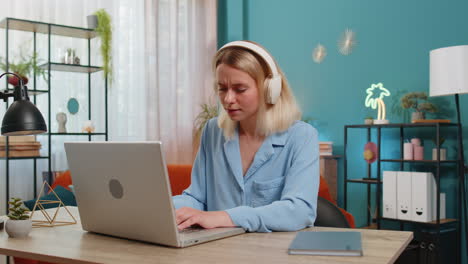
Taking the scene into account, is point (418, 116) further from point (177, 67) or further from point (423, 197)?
point (177, 67)

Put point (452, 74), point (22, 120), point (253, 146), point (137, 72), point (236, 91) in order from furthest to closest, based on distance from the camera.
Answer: point (137, 72), point (452, 74), point (253, 146), point (236, 91), point (22, 120)

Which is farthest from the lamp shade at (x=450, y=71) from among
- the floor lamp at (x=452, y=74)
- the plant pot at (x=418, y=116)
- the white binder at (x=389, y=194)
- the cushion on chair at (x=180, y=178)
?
the cushion on chair at (x=180, y=178)

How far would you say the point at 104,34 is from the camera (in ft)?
13.6

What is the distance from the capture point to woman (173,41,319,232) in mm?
1540

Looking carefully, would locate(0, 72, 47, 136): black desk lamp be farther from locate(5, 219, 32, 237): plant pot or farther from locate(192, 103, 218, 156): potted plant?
locate(192, 103, 218, 156): potted plant

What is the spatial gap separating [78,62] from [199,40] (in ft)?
4.78

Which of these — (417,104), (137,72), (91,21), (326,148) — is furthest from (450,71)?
(91,21)

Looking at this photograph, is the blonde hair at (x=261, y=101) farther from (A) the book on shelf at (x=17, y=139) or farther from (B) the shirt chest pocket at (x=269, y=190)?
(A) the book on shelf at (x=17, y=139)

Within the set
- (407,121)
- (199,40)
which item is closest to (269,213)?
(407,121)

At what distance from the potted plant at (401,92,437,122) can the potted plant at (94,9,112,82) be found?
2412 mm

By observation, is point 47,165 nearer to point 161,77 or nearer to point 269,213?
point 161,77

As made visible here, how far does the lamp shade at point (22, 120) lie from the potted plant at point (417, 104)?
9.76ft

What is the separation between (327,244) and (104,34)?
11.3 ft

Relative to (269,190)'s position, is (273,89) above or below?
above
